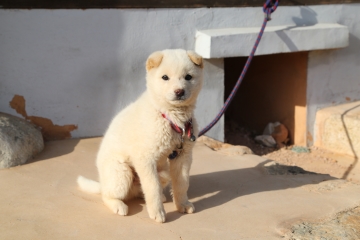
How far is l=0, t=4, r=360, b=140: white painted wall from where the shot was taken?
535 centimetres

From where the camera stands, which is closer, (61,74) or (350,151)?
(61,74)

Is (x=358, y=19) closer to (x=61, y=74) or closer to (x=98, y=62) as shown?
(x=98, y=62)

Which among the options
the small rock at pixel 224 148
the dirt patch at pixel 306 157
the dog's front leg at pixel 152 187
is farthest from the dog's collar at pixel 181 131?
the dirt patch at pixel 306 157

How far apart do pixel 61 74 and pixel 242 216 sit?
3086 millimetres

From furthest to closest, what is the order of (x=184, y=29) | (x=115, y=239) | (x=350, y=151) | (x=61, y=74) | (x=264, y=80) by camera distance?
1. (x=264, y=80)
2. (x=350, y=151)
3. (x=184, y=29)
4. (x=61, y=74)
5. (x=115, y=239)

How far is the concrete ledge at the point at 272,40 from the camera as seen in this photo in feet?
19.5

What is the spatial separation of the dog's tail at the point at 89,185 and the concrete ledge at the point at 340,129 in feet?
14.0

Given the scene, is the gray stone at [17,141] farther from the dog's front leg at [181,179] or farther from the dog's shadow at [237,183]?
the dog's front leg at [181,179]

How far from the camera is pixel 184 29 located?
6.02 metres

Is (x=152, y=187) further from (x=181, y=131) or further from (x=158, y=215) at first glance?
(x=181, y=131)

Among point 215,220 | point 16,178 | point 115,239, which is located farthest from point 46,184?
point 215,220

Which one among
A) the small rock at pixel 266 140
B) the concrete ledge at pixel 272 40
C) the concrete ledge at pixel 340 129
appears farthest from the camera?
the small rock at pixel 266 140

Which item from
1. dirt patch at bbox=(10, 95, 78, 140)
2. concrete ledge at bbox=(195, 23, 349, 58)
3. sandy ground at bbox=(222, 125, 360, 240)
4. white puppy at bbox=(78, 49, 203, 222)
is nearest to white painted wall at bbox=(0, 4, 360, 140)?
dirt patch at bbox=(10, 95, 78, 140)

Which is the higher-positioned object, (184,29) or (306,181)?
(184,29)
